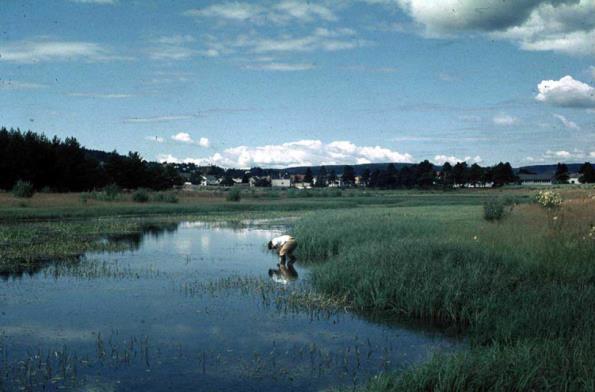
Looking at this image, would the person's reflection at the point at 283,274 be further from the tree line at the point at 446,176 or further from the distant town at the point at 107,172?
the tree line at the point at 446,176

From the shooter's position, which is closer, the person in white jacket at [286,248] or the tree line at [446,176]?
the person in white jacket at [286,248]

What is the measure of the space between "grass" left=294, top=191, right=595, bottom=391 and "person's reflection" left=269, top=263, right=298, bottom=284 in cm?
139

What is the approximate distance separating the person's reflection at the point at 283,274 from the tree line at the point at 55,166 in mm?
59803

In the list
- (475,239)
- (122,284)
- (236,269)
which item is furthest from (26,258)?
(475,239)

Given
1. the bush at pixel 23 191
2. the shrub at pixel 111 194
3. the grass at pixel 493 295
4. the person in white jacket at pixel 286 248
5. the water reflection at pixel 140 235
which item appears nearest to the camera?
the grass at pixel 493 295

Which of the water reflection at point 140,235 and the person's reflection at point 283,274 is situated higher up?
the water reflection at point 140,235

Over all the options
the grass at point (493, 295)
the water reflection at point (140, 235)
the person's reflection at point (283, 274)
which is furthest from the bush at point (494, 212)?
the water reflection at point (140, 235)

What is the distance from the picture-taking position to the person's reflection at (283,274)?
19.9 meters

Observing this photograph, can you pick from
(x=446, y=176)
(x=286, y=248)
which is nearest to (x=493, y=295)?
(x=286, y=248)

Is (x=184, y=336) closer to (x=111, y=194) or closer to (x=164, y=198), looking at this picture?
(x=111, y=194)

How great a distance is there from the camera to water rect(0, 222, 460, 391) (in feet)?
32.7

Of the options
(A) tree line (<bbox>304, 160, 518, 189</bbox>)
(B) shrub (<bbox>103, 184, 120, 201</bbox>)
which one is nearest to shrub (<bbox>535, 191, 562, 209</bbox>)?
(B) shrub (<bbox>103, 184, 120, 201</bbox>)

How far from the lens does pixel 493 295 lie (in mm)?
13539

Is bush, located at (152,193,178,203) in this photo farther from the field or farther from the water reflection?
the field
